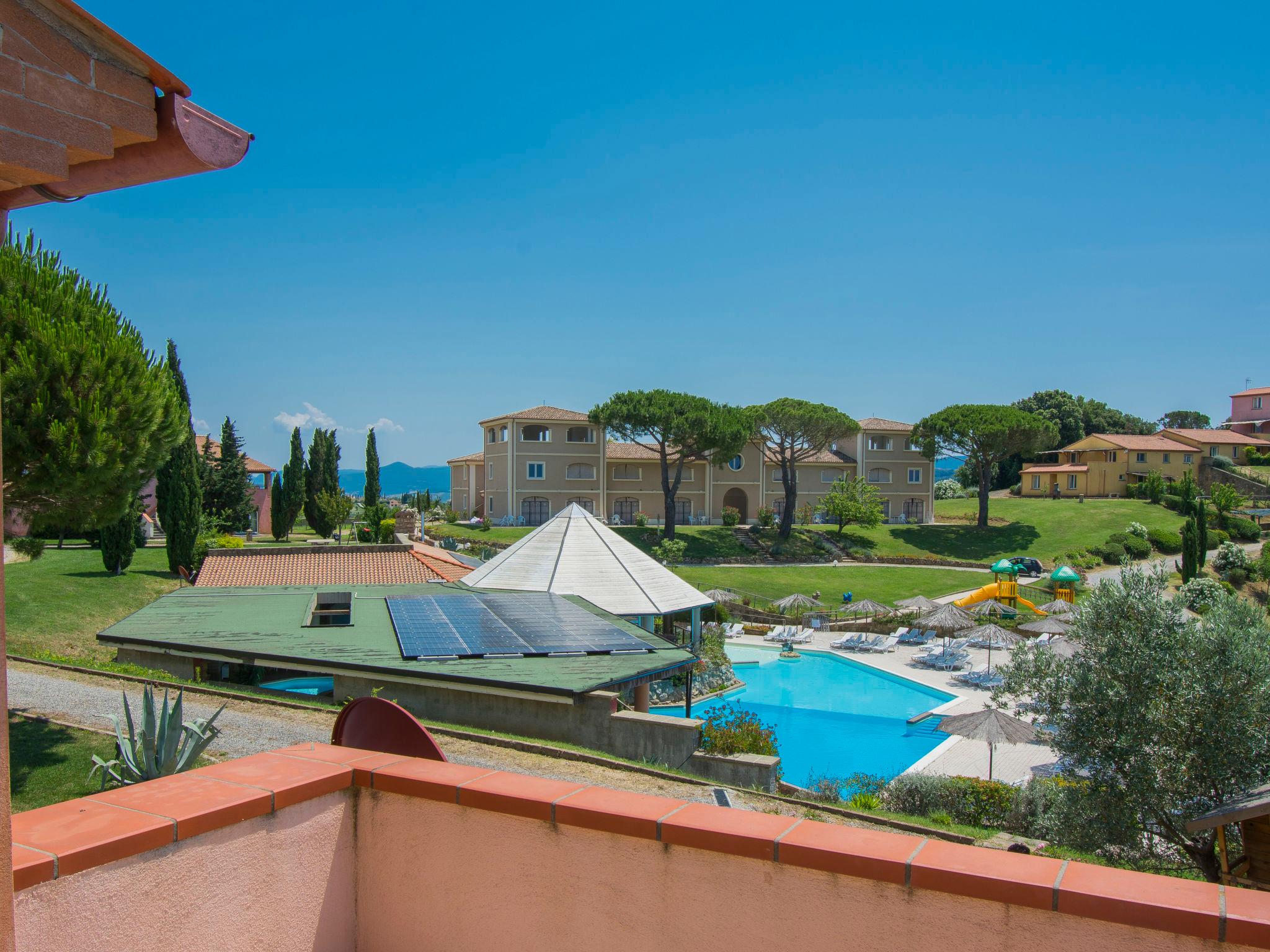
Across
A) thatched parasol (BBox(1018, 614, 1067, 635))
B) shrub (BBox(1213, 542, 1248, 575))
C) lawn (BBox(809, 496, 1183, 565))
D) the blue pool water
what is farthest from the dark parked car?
the blue pool water

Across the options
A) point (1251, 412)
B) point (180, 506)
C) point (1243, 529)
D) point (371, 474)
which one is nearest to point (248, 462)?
point (371, 474)

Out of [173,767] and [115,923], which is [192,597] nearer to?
[173,767]

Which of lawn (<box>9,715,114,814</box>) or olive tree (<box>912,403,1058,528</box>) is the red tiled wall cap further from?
olive tree (<box>912,403,1058,528</box>)

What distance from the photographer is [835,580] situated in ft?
149

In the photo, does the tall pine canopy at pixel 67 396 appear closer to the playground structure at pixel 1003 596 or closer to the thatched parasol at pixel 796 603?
the thatched parasol at pixel 796 603

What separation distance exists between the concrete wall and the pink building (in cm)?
10645

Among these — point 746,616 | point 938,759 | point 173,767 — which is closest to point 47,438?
point 173,767

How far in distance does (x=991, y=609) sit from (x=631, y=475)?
103 ft

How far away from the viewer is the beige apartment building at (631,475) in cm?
5712

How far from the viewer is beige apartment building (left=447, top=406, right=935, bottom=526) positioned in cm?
5712

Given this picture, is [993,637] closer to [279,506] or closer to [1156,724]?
[1156,724]

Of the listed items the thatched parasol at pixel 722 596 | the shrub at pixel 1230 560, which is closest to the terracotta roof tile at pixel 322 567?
the thatched parasol at pixel 722 596

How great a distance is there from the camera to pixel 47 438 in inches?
390

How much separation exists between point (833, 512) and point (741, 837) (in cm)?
5500
